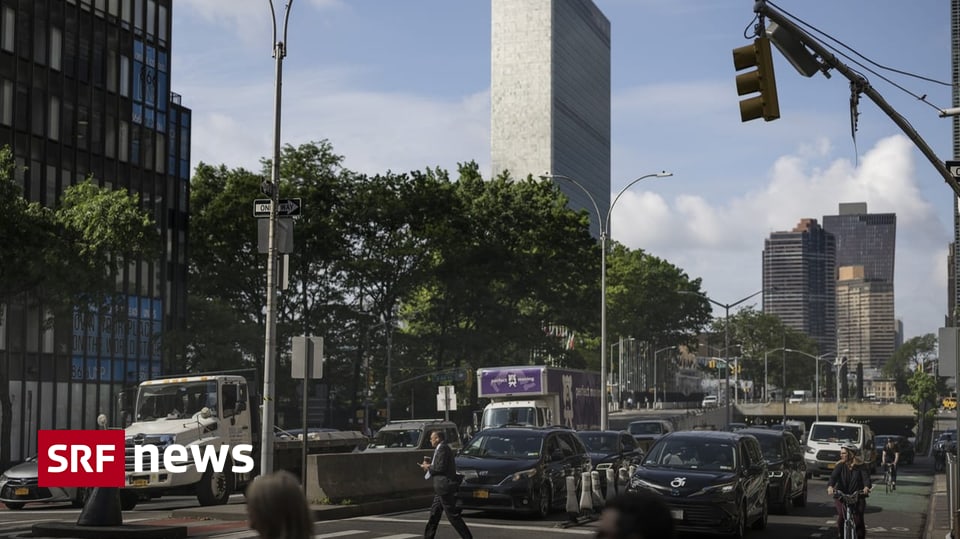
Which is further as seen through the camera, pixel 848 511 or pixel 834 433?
pixel 834 433

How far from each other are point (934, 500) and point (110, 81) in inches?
1574

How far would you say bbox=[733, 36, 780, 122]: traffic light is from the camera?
13.1 meters

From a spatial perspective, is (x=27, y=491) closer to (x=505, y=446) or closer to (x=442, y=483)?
(x=505, y=446)

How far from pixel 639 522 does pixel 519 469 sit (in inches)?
755

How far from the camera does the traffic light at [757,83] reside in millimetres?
13117

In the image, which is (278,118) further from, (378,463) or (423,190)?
(423,190)

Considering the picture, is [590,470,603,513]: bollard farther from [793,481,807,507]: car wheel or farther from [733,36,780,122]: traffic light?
[733,36,780,122]: traffic light

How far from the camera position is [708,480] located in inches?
794

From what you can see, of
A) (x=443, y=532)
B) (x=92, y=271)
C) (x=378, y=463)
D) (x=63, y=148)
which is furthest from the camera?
(x=63, y=148)

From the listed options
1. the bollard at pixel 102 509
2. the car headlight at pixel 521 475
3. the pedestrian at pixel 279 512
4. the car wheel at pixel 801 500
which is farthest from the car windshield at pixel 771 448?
the pedestrian at pixel 279 512

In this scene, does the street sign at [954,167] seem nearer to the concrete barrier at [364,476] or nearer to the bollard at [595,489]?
the bollard at [595,489]

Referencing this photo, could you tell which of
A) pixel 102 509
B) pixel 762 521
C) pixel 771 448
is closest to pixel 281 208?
pixel 102 509

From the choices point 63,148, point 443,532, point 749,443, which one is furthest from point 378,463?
point 63,148

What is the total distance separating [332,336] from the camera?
63.5m
